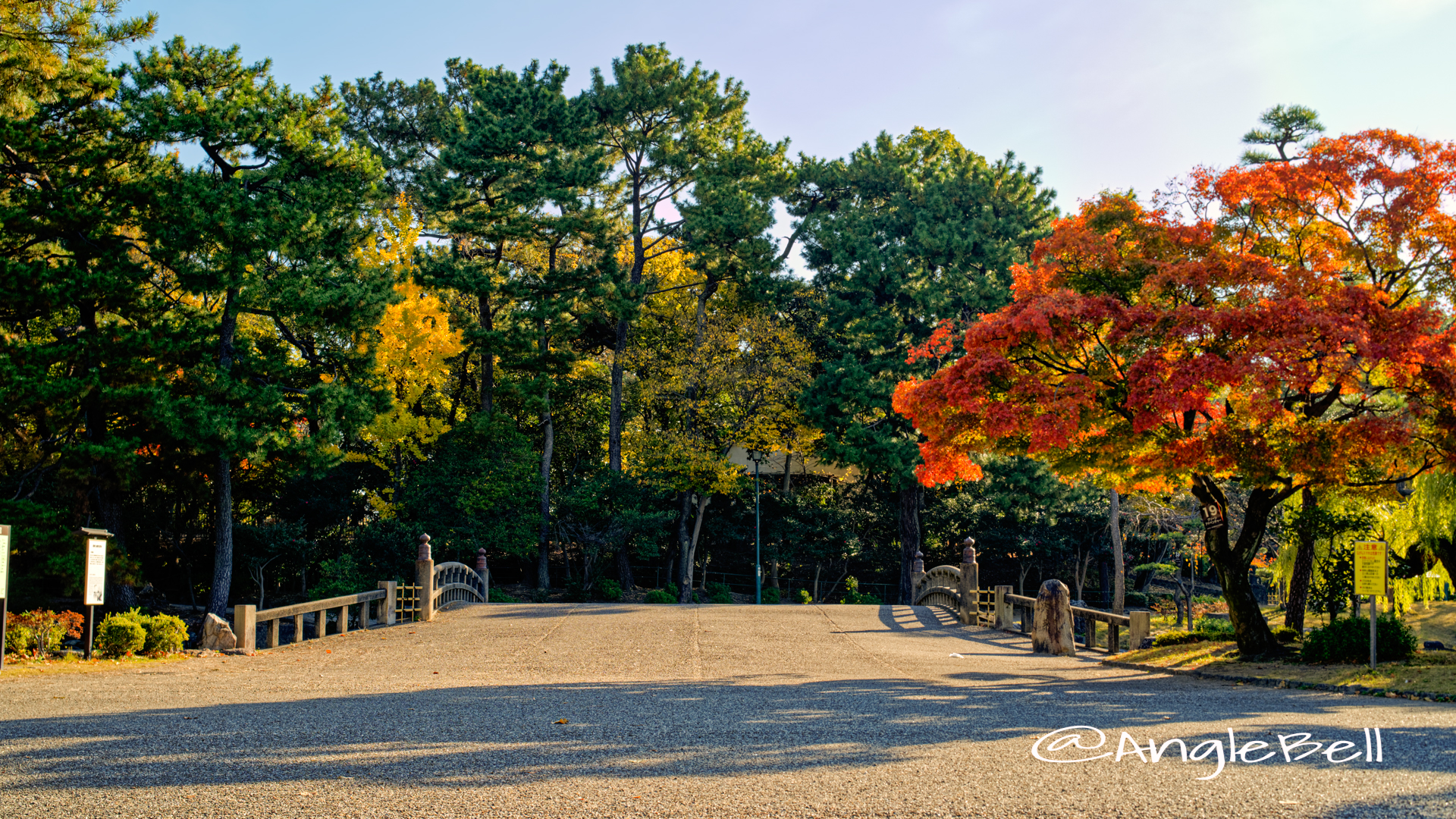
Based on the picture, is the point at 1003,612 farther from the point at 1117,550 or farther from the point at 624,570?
the point at 624,570

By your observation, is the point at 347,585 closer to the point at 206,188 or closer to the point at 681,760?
the point at 206,188

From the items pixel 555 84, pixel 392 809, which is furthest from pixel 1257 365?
pixel 555 84

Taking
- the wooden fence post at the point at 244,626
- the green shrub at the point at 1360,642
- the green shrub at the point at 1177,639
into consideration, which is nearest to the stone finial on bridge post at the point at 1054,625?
the green shrub at the point at 1177,639

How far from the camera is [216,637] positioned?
12.4 metres

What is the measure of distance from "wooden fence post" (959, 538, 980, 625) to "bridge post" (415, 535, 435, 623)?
33.8 feet

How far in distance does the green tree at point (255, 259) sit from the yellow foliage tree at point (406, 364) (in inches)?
161

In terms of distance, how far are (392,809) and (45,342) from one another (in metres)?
20.9

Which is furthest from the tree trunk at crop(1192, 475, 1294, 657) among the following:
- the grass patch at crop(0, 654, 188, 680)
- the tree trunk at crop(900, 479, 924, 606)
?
the tree trunk at crop(900, 479, 924, 606)

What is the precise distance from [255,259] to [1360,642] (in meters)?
21.1

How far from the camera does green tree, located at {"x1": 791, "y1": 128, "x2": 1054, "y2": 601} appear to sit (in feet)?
98.9

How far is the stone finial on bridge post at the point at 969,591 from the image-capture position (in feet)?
61.1

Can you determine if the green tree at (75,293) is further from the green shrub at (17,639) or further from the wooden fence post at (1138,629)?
the wooden fence post at (1138,629)

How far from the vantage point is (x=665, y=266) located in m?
36.6

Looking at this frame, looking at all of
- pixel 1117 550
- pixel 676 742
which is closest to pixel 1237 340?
pixel 676 742
